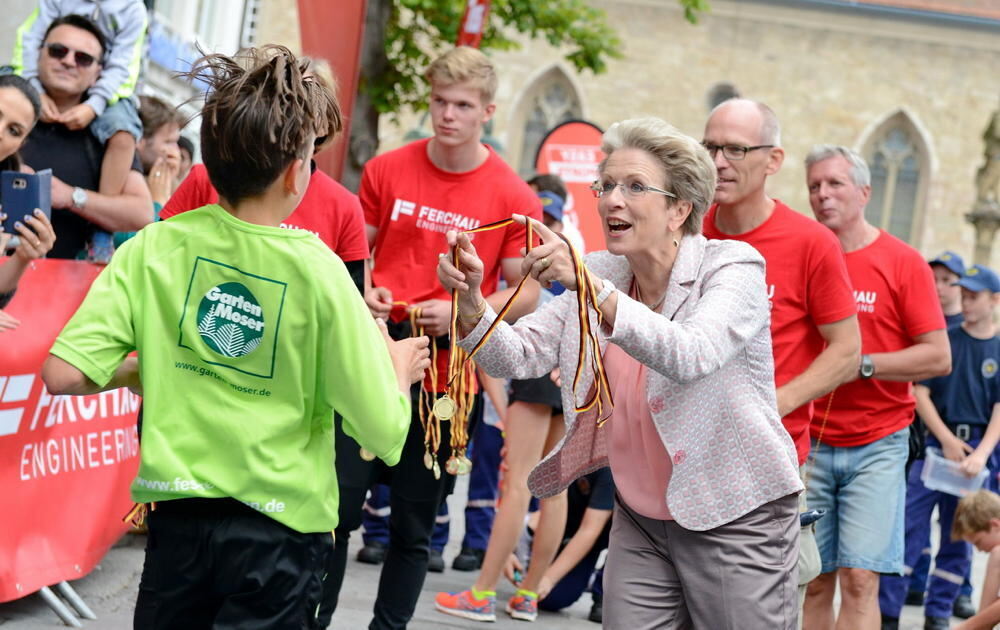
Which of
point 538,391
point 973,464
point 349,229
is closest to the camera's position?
point 349,229

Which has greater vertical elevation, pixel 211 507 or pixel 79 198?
A: pixel 79 198

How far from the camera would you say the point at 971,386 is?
30.7 feet

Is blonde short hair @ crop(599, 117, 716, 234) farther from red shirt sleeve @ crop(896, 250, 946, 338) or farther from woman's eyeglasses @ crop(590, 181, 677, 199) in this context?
red shirt sleeve @ crop(896, 250, 946, 338)

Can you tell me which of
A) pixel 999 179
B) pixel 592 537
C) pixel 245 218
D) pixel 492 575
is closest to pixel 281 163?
pixel 245 218

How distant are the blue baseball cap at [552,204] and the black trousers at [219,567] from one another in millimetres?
6036

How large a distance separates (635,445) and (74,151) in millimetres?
3180

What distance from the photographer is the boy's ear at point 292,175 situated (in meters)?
3.07

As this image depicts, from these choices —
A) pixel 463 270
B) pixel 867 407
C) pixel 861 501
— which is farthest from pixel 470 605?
pixel 463 270

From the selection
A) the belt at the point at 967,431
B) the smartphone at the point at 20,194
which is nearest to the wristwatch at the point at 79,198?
the smartphone at the point at 20,194

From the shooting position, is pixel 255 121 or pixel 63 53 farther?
pixel 63 53

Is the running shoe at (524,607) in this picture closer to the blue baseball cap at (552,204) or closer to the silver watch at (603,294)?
the blue baseball cap at (552,204)

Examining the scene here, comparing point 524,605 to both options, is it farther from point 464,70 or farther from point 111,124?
point 111,124

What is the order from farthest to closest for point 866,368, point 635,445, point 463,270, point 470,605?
point 470,605 < point 866,368 < point 635,445 < point 463,270

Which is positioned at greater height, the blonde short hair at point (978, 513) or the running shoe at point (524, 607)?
the blonde short hair at point (978, 513)
